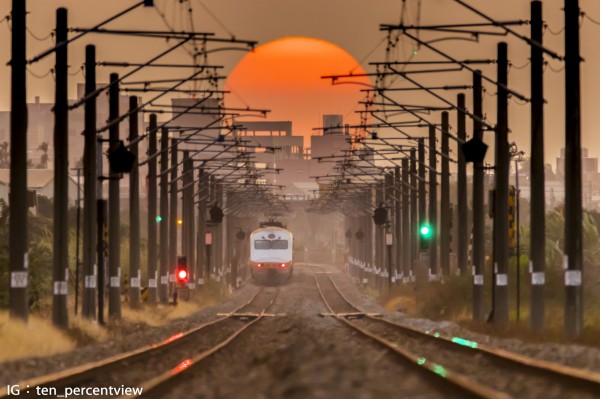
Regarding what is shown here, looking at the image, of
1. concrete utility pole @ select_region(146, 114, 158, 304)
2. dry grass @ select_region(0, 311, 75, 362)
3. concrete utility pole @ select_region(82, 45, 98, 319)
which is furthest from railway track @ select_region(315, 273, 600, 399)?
concrete utility pole @ select_region(146, 114, 158, 304)

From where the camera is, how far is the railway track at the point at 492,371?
1708 centimetres

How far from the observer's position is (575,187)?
1264 inches

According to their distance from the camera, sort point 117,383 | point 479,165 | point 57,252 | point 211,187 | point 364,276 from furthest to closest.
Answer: point 364,276 < point 211,187 < point 479,165 < point 57,252 < point 117,383

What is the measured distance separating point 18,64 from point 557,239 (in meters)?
51.5

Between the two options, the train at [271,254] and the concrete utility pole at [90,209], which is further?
the train at [271,254]

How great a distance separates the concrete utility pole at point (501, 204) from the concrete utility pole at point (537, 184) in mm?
Answer: 3920

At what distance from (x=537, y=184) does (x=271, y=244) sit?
7030cm

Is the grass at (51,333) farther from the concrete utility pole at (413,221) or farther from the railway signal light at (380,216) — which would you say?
the railway signal light at (380,216)

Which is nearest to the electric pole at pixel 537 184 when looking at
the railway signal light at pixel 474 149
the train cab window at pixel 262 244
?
the railway signal light at pixel 474 149

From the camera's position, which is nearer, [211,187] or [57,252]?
[57,252]

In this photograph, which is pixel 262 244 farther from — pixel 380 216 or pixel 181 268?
pixel 181 268

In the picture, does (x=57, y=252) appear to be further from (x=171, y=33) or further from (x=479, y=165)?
(x=479, y=165)

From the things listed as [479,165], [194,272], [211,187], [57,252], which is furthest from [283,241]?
[57,252]

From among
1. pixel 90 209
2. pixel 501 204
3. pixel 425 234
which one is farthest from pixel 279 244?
pixel 90 209
